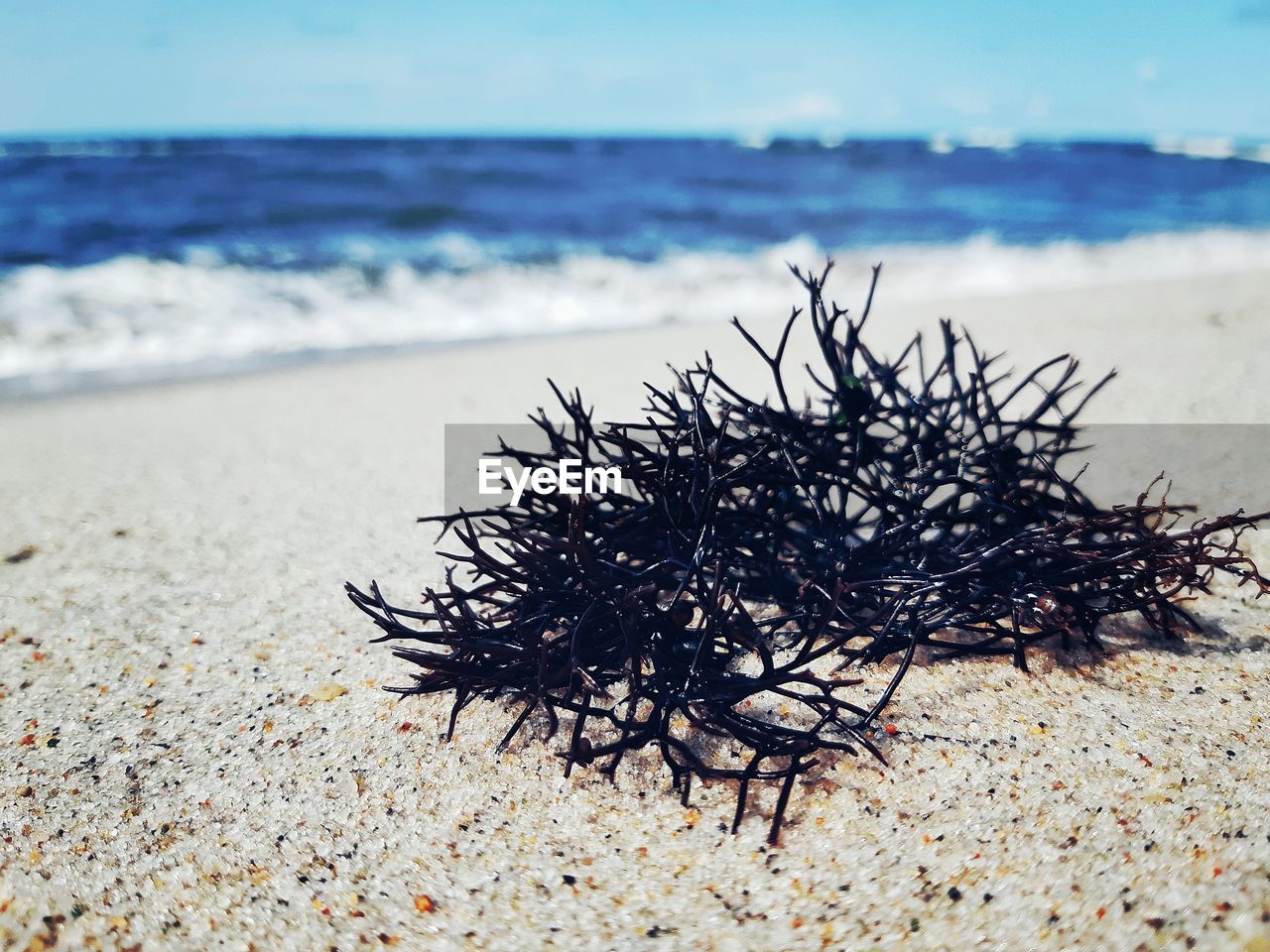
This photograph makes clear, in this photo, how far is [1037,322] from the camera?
517 cm

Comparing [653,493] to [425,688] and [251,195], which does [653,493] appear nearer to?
[425,688]

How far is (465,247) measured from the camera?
999cm

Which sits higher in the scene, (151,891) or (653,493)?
(653,493)

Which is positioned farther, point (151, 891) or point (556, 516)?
point (556, 516)

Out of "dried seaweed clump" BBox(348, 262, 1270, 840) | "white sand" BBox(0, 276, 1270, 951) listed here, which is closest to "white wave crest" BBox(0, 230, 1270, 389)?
"white sand" BBox(0, 276, 1270, 951)

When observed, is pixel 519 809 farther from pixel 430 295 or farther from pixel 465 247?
pixel 465 247

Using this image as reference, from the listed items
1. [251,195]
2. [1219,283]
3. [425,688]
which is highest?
[251,195]

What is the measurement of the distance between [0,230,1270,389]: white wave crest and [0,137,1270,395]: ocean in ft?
0.10

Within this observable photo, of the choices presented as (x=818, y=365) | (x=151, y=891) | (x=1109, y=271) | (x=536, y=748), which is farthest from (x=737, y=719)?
(x=1109, y=271)

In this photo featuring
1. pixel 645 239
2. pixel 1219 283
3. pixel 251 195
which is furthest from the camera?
pixel 251 195

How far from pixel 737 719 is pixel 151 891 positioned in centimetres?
79

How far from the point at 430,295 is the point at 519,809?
22.6ft

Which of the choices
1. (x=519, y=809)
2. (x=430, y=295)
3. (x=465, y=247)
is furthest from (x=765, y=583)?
(x=465, y=247)

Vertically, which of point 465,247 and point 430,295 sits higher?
point 465,247
